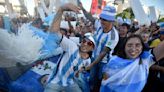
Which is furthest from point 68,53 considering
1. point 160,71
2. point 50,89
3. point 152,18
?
point 152,18

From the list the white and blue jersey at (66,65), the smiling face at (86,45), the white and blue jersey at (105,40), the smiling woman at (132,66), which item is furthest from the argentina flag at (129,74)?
the white and blue jersey at (105,40)

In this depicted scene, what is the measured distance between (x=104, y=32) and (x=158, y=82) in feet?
4.98

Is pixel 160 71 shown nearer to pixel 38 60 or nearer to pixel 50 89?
pixel 50 89

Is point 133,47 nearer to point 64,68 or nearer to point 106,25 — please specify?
point 64,68

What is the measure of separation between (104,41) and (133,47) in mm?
1561

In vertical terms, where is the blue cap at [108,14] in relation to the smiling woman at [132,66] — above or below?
above

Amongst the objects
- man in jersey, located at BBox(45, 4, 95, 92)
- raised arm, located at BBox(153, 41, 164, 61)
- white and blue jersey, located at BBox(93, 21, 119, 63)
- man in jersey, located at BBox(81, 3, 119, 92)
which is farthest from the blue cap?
raised arm, located at BBox(153, 41, 164, 61)

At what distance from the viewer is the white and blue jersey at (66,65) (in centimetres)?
461

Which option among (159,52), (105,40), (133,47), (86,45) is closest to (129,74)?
(133,47)

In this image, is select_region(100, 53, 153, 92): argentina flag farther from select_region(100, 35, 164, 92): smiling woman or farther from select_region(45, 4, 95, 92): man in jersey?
select_region(45, 4, 95, 92): man in jersey

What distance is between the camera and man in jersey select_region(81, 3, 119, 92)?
18.4 ft

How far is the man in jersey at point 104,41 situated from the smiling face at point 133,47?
1203 millimetres

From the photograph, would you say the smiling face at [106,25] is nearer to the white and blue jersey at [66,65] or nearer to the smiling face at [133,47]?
the white and blue jersey at [66,65]

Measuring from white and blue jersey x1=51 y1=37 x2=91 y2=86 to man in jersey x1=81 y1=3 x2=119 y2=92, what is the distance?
83cm
